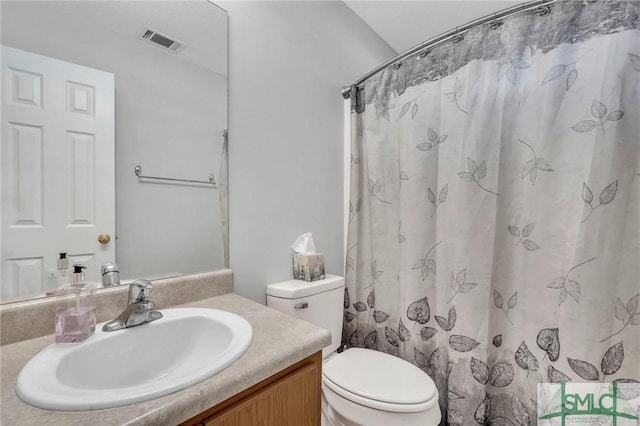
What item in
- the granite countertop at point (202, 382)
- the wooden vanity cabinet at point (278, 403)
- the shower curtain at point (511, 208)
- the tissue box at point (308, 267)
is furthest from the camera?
the tissue box at point (308, 267)

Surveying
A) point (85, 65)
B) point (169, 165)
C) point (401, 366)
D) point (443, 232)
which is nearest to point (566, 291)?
point (443, 232)

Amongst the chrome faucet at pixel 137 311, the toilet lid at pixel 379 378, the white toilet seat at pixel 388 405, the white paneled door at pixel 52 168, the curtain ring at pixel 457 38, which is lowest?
the white toilet seat at pixel 388 405

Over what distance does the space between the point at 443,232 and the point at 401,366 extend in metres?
0.62

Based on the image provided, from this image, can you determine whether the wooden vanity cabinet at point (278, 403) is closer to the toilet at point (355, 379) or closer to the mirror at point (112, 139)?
the toilet at point (355, 379)

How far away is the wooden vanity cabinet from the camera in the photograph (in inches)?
21.7

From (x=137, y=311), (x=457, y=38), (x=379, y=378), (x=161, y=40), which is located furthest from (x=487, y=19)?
(x=137, y=311)

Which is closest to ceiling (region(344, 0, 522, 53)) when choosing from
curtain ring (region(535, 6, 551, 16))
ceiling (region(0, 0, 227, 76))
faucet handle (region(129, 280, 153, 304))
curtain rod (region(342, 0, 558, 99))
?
curtain rod (region(342, 0, 558, 99))

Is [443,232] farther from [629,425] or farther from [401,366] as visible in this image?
[629,425]

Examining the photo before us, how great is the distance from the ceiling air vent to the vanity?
835 millimetres

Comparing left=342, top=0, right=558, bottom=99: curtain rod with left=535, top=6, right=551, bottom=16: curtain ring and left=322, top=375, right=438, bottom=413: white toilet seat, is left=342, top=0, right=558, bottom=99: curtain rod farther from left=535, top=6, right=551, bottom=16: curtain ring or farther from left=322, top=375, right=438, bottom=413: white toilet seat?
left=322, top=375, right=438, bottom=413: white toilet seat

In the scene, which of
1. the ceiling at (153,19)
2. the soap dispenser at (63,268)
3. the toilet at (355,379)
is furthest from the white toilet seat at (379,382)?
the ceiling at (153,19)

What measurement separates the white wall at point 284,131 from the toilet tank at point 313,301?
0.27ft

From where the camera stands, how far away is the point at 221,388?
0.52m

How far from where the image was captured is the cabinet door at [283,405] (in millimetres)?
567
